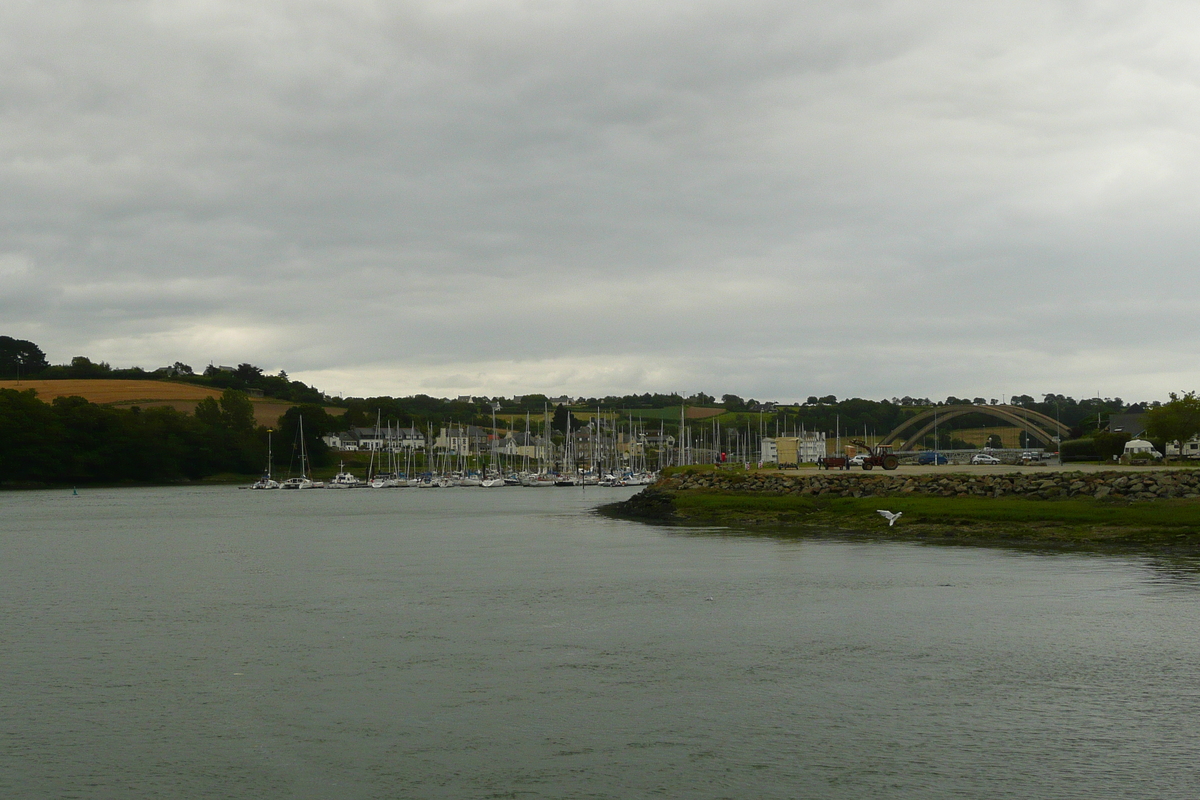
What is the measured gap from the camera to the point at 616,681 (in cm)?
1944

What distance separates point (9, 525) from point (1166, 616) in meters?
71.2

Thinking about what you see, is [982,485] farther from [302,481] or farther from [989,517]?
[302,481]

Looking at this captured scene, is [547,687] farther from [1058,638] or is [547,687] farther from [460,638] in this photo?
[1058,638]

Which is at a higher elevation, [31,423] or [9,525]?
[31,423]

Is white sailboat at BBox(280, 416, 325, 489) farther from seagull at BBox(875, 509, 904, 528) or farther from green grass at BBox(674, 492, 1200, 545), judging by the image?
seagull at BBox(875, 509, 904, 528)

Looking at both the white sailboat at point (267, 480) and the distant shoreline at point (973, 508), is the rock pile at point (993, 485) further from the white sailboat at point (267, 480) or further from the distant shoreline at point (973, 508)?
the white sailboat at point (267, 480)

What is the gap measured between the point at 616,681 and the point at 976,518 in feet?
110

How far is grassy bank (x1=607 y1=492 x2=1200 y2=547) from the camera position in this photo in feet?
139

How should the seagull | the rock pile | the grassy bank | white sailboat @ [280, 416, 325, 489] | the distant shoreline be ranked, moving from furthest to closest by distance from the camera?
A: 1. white sailboat @ [280, 416, 325, 489]
2. the seagull
3. the rock pile
4. the distant shoreline
5. the grassy bank

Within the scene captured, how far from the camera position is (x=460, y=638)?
78.3 ft

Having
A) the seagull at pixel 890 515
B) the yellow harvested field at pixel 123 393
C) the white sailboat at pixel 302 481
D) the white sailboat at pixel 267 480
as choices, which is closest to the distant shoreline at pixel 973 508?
the seagull at pixel 890 515

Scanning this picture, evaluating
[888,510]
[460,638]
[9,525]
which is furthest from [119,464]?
[460,638]

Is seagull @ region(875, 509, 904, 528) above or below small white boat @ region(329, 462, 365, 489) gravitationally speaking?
above

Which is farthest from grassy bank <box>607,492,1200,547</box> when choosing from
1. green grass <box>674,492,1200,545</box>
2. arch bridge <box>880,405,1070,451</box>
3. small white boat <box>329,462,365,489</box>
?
small white boat <box>329,462,365,489</box>
